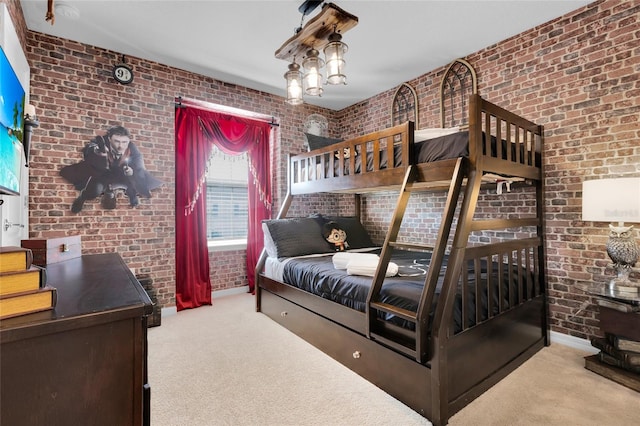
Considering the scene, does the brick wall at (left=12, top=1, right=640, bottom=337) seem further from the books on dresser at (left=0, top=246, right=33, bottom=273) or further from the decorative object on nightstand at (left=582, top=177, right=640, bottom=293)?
the books on dresser at (left=0, top=246, right=33, bottom=273)

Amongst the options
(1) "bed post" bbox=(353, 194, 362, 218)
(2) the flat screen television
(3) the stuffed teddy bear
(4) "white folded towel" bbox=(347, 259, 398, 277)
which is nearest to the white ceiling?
(2) the flat screen television

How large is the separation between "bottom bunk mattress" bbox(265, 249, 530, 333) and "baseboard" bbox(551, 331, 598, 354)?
0.67m

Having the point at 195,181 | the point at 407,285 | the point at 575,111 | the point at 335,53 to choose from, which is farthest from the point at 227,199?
the point at 575,111

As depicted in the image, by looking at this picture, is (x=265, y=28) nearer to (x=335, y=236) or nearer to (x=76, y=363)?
(x=335, y=236)

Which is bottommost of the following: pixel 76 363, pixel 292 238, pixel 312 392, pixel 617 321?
pixel 312 392

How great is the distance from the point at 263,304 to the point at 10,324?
292 cm

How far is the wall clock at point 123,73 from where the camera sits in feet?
10.7

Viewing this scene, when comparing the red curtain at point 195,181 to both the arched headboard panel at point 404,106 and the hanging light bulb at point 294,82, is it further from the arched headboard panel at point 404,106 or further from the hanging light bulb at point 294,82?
the arched headboard panel at point 404,106

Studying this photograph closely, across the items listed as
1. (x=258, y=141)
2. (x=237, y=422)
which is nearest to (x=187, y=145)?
(x=258, y=141)

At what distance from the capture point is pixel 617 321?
213 cm

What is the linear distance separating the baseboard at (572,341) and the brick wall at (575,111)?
49 mm

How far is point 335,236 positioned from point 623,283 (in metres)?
2.56

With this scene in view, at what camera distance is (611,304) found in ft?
7.05

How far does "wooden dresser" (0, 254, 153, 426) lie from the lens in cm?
72
